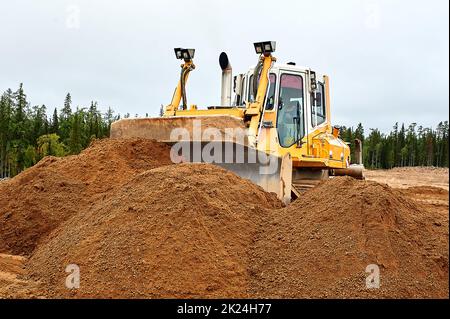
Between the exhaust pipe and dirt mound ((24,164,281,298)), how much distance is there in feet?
12.2

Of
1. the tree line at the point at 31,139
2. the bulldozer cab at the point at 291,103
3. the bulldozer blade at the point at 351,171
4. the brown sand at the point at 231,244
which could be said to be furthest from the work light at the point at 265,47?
the tree line at the point at 31,139

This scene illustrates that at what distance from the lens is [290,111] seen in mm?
9508

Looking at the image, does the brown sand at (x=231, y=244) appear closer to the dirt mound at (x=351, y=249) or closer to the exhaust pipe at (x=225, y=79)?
the dirt mound at (x=351, y=249)

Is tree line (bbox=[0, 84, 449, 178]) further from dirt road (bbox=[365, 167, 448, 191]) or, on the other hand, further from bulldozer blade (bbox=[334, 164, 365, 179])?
bulldozer blade (bbox=[334, 164, 365, 179])

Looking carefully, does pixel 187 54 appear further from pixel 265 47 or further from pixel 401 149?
pixel 401 149

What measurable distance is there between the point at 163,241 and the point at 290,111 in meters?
4.70

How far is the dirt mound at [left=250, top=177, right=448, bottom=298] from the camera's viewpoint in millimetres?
5012

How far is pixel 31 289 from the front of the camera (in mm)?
5609

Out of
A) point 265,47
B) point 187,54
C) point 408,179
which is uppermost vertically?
point 187,54

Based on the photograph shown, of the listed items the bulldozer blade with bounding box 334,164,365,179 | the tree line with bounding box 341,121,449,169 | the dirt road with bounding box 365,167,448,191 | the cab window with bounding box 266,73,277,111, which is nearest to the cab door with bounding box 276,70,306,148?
the cab window with bounding box 266,73,277,111

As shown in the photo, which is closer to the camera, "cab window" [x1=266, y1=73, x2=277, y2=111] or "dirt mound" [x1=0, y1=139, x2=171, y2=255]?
"dirt mound" [x1=0, y1=139, x2=171, y2=255]

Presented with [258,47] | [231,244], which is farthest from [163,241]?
[258,47]
